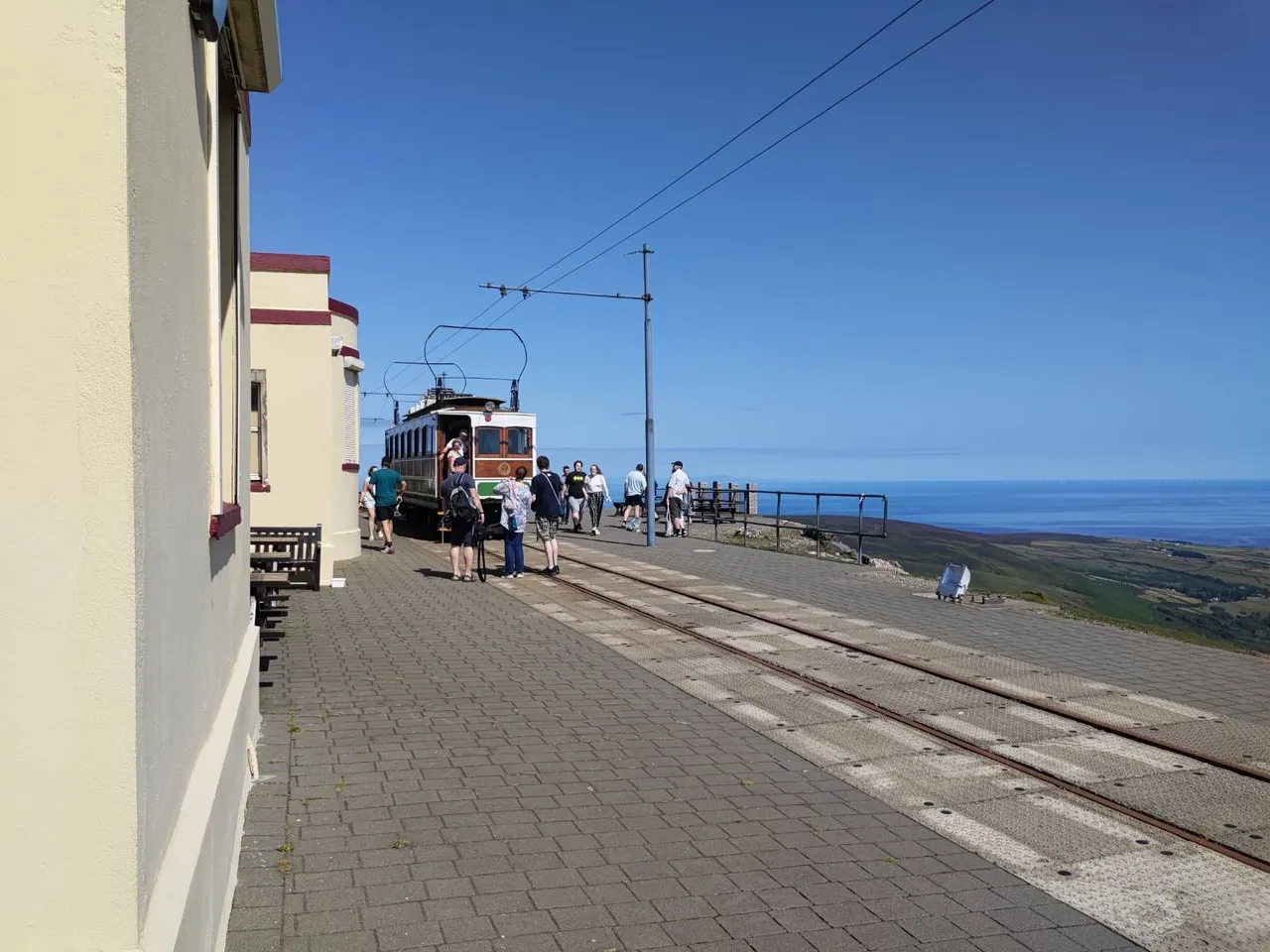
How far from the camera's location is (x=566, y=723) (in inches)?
293

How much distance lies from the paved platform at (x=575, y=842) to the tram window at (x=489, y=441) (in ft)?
57.8

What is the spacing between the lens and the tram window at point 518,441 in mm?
26469

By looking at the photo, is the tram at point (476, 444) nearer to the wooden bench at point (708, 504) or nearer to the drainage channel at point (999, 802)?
the wooden bench at point (708, 504)

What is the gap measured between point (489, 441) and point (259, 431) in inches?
521

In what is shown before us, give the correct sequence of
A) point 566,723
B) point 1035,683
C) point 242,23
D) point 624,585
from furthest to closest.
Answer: point 624,585
point 1035,683
point 566,723
point 242,23

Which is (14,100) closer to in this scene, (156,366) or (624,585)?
(156,366)

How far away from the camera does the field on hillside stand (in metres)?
33.7

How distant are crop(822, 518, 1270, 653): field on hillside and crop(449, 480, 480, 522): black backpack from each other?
1264 centimetres

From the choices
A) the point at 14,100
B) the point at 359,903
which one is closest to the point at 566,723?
the point at 359,903

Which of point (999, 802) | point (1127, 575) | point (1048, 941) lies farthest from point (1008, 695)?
point (1127, 575)

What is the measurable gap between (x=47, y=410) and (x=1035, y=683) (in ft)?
27.1

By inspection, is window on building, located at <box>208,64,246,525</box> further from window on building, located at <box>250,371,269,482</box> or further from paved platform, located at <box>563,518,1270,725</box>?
window on building, located at <box>250,371,269,482</box>

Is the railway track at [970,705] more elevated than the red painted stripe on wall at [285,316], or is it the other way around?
the red painted stripe on wall at [285,316]

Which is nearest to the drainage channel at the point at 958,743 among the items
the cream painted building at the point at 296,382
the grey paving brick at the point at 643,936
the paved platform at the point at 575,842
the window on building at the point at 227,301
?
the paved platform at the point at 575,842
